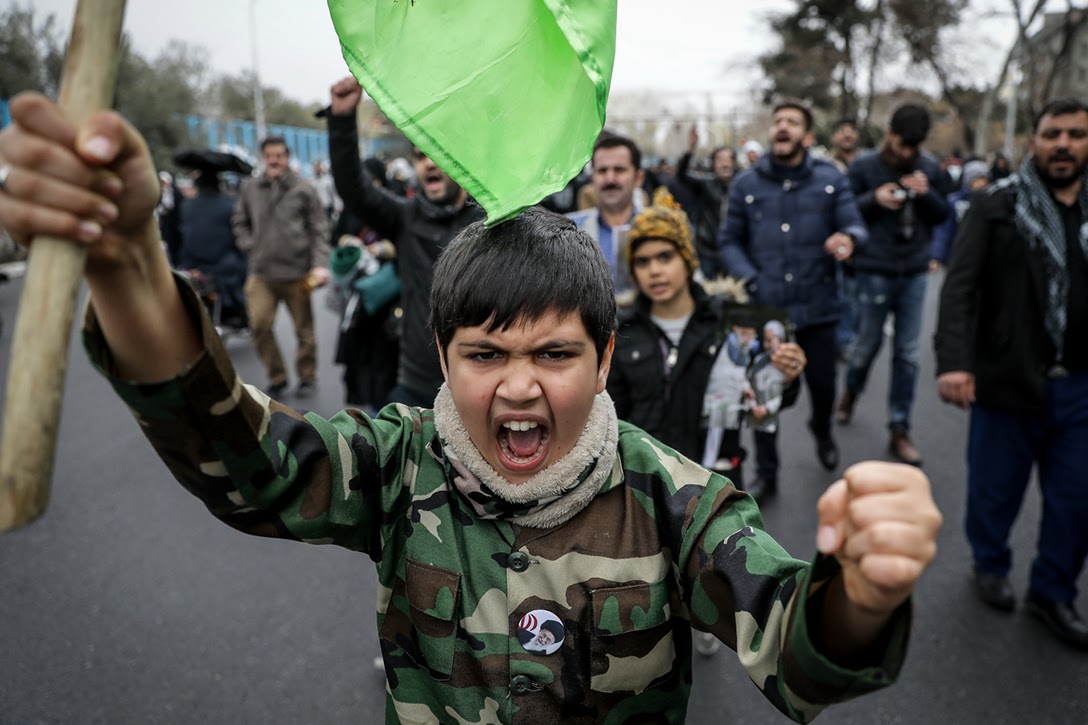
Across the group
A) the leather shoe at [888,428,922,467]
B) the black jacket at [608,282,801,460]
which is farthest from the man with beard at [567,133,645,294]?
the leather shoe at [888,428,922,467]

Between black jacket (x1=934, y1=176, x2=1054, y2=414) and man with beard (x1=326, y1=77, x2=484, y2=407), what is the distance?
212 cm

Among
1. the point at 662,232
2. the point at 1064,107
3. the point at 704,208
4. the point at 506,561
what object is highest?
the point at 1064,107

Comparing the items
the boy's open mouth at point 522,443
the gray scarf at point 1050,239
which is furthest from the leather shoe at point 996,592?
the boy's open mouth at point 522,443

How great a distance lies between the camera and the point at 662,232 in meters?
3.40

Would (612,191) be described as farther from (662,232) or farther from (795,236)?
(795,236)

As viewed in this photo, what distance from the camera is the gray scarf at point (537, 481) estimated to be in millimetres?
1474

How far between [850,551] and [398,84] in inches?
36.1

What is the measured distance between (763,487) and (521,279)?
12.8ft

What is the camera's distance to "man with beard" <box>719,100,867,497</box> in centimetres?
494

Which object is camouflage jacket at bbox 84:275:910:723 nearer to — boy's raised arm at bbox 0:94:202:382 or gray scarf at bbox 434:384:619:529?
gray scarf at bbox 434:384:619:529

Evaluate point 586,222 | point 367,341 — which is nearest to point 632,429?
point 586,222

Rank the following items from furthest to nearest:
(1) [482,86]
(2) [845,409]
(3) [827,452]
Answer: (2) [845,409] → (3) [827,452] → (1) [482,86]

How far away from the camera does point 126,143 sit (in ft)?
3.09

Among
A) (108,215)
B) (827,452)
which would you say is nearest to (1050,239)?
(827,452)
